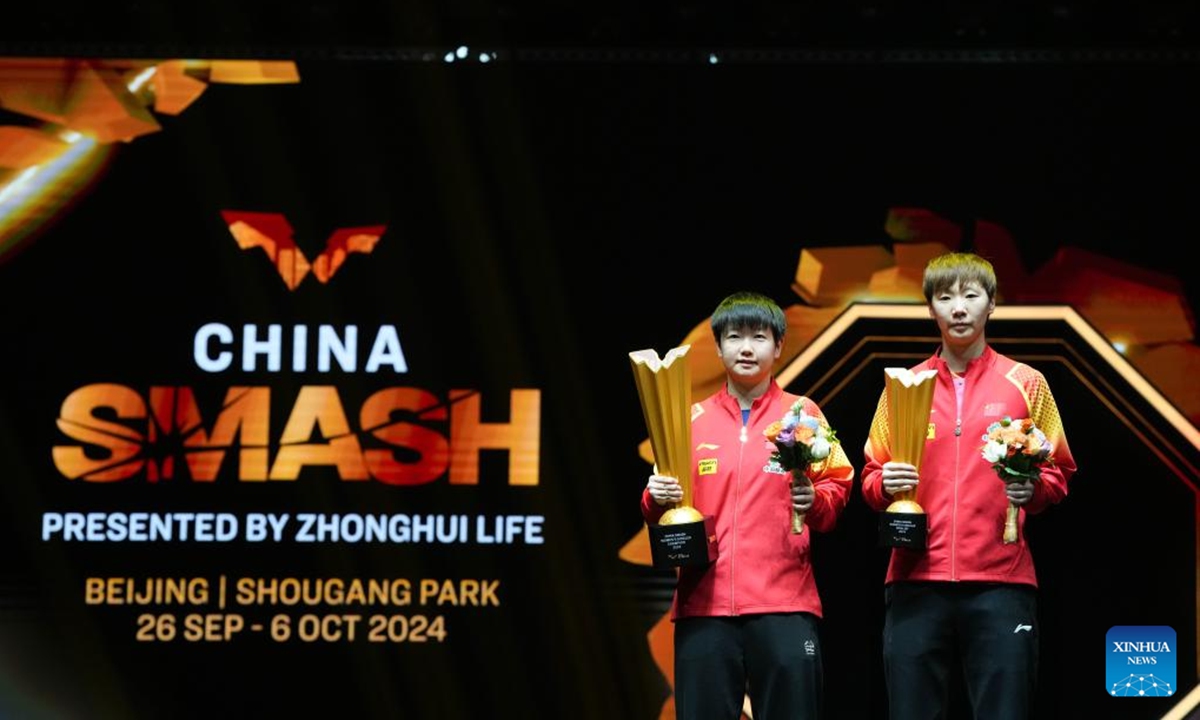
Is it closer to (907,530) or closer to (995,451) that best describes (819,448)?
(907,530)

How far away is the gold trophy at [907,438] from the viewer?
3.89 meters

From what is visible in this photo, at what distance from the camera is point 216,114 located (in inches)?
208

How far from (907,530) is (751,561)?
0.40 meters

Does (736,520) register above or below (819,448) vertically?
below

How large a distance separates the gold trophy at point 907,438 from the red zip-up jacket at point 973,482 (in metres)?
0.07

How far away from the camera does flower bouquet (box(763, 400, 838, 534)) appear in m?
3.84

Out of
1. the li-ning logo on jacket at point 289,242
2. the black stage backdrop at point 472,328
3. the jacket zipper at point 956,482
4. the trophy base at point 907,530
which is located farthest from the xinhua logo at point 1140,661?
the li-ning logo on jacket at point 289,242

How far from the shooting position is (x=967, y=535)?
3.96 metres

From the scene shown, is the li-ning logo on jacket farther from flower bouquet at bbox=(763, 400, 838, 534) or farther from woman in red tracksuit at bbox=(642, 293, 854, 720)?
flower bouquet at bbox=(763, 400, 838, 534)

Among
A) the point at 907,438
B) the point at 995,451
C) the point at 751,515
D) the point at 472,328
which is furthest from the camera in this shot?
the point at 472,328

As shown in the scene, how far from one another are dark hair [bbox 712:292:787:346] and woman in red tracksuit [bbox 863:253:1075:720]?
0.39m

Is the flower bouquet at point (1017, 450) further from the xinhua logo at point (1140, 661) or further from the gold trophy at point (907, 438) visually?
the xinhua logo at point (1140, 661)

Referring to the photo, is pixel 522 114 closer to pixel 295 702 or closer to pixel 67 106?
pixel 67 106

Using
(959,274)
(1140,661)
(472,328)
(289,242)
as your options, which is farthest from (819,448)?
(289,242)
